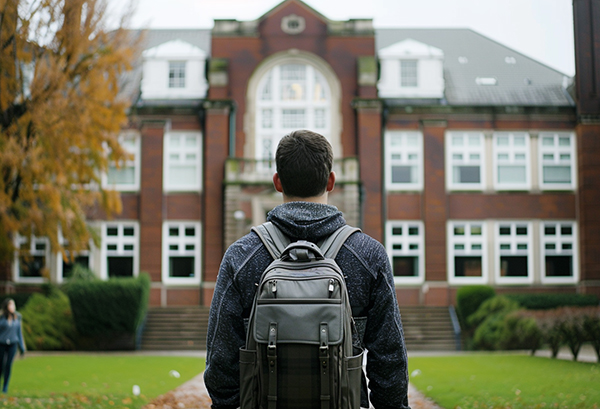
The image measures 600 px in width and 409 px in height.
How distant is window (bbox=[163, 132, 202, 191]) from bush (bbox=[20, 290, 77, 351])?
6.24 metres

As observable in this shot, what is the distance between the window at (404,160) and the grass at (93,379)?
38.1ft

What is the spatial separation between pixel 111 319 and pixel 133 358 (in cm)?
365

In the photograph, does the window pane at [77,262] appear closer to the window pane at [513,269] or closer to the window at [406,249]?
the window at [406,249]

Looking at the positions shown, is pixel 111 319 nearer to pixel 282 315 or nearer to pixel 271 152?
pixel 271 152

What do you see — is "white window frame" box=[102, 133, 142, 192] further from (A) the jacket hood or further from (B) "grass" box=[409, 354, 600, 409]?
(A) the jacket hood

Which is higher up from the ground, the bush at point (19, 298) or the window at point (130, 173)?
the window at point (130, 173)

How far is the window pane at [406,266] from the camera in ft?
86.2

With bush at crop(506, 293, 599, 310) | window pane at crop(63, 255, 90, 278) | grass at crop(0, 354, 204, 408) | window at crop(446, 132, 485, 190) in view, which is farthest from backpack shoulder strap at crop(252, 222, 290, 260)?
window pane at crop(63, 255, 90, 278)

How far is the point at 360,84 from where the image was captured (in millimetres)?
26531

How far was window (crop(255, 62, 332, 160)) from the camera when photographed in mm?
26578

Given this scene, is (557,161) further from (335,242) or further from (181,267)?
(335,242)

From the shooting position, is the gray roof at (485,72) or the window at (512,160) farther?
the gray roof at (485,72)

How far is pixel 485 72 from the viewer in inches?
1146

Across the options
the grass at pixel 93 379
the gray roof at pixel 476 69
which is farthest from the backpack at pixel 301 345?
the gray roof at pixel 476 69
